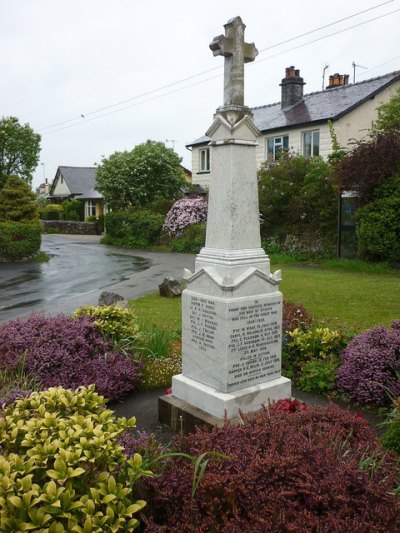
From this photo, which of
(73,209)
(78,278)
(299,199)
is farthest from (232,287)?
(73,209)

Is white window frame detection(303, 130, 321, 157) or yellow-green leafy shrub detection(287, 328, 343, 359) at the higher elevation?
white window frame detection(303, 130, 321, 157)

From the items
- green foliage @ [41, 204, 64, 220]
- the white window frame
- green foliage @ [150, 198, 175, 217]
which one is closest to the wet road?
green foliage @ [150, 198, 175, 217]

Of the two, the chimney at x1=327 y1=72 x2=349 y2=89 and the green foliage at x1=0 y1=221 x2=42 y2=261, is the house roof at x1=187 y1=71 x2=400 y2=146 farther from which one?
the green foliage at x1=0 y1=221 x2=42 y2=261

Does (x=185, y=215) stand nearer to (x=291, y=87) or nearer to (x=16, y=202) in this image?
(x=16, y=202)

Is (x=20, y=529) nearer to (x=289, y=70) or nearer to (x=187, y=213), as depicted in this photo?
(x=187, y=213)

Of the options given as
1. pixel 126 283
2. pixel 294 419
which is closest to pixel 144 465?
pixel 294 419

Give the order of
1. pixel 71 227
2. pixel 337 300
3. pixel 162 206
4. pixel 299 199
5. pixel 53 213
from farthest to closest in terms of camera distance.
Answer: pixel 53 213
pixel 71 227
pixel 162 206
pixel 299 199
pixel 337 300

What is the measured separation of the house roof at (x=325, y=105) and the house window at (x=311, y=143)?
0.70 meters

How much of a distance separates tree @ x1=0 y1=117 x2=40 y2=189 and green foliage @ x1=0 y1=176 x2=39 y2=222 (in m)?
10.3

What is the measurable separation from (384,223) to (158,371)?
11.2 metres

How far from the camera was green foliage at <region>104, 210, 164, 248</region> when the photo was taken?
27797mm

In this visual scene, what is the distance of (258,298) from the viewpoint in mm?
4797

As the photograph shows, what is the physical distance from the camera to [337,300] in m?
10.6

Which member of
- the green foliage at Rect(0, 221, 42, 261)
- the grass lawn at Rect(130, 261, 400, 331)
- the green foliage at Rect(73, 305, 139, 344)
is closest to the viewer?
the green foliage at Rect(73, 305, 139, 344)
